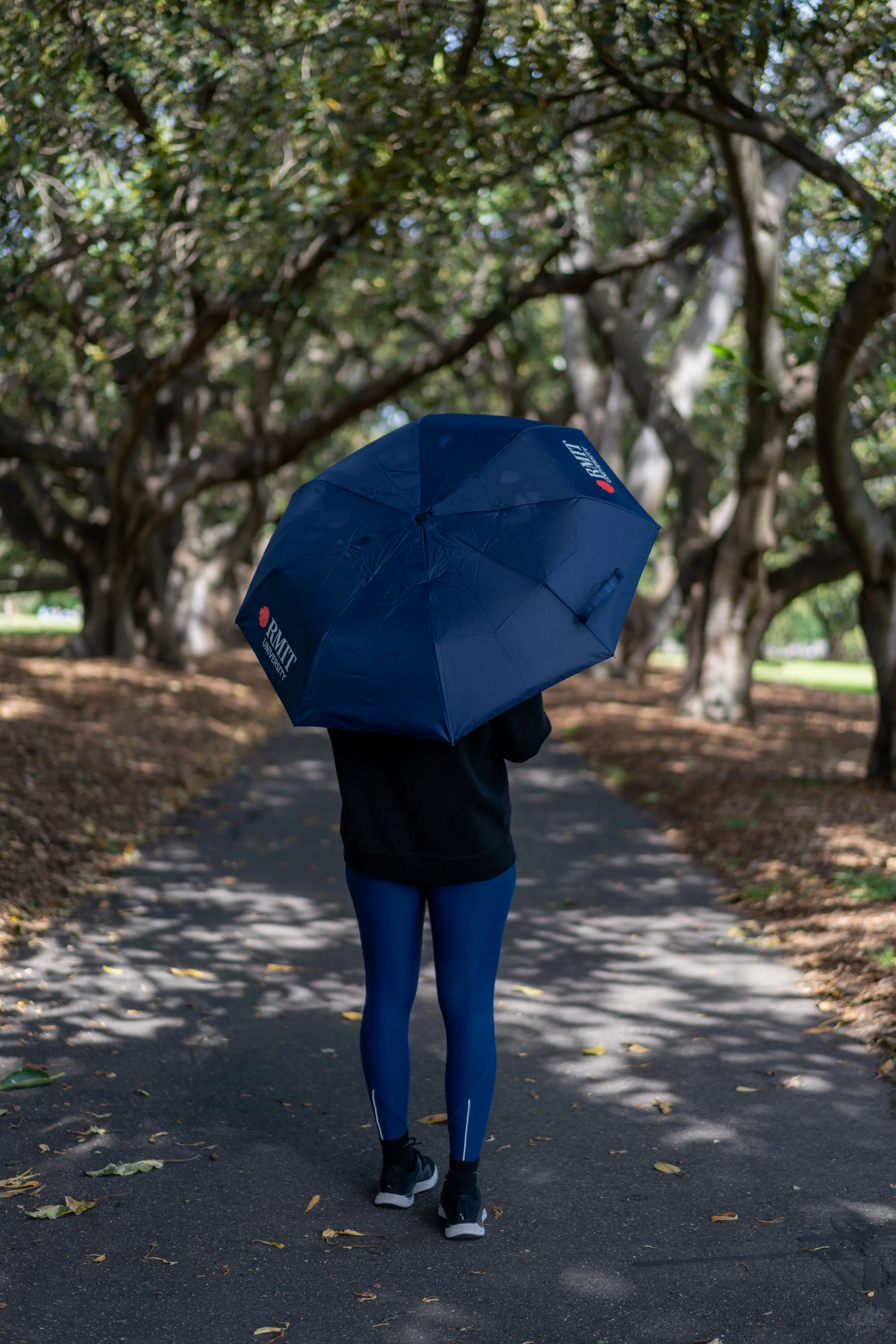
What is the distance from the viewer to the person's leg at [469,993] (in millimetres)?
3459

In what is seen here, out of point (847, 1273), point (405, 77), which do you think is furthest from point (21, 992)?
point (405, 77)

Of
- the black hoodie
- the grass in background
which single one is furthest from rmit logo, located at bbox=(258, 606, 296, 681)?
the grass in background

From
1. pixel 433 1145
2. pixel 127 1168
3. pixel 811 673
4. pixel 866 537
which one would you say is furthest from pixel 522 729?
pixel 811 673

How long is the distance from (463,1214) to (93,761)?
6.72m

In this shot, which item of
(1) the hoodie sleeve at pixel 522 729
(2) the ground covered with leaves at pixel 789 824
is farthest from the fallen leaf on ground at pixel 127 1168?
(2) the ground covered with leaves at pixel 789 824

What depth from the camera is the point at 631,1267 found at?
3.30 metres

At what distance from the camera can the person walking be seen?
340 cm

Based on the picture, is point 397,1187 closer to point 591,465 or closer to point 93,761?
point 591,465

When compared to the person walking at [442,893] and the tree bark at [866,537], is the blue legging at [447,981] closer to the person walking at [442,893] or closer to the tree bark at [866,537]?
the person walking at [442,893]

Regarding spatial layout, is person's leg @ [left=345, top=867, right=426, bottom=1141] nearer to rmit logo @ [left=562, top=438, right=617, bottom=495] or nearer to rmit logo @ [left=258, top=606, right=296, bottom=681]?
rmit logo @ [left=258, top=606, right=296, bottom=681]

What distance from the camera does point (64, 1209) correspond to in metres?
3.49

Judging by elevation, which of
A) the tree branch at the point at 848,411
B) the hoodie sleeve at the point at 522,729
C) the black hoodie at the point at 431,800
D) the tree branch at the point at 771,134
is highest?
the tree branch at the point at 771,134

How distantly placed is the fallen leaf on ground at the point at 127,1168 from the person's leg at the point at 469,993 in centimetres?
100

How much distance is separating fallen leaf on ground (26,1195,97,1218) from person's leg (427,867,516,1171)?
3.55 ft
